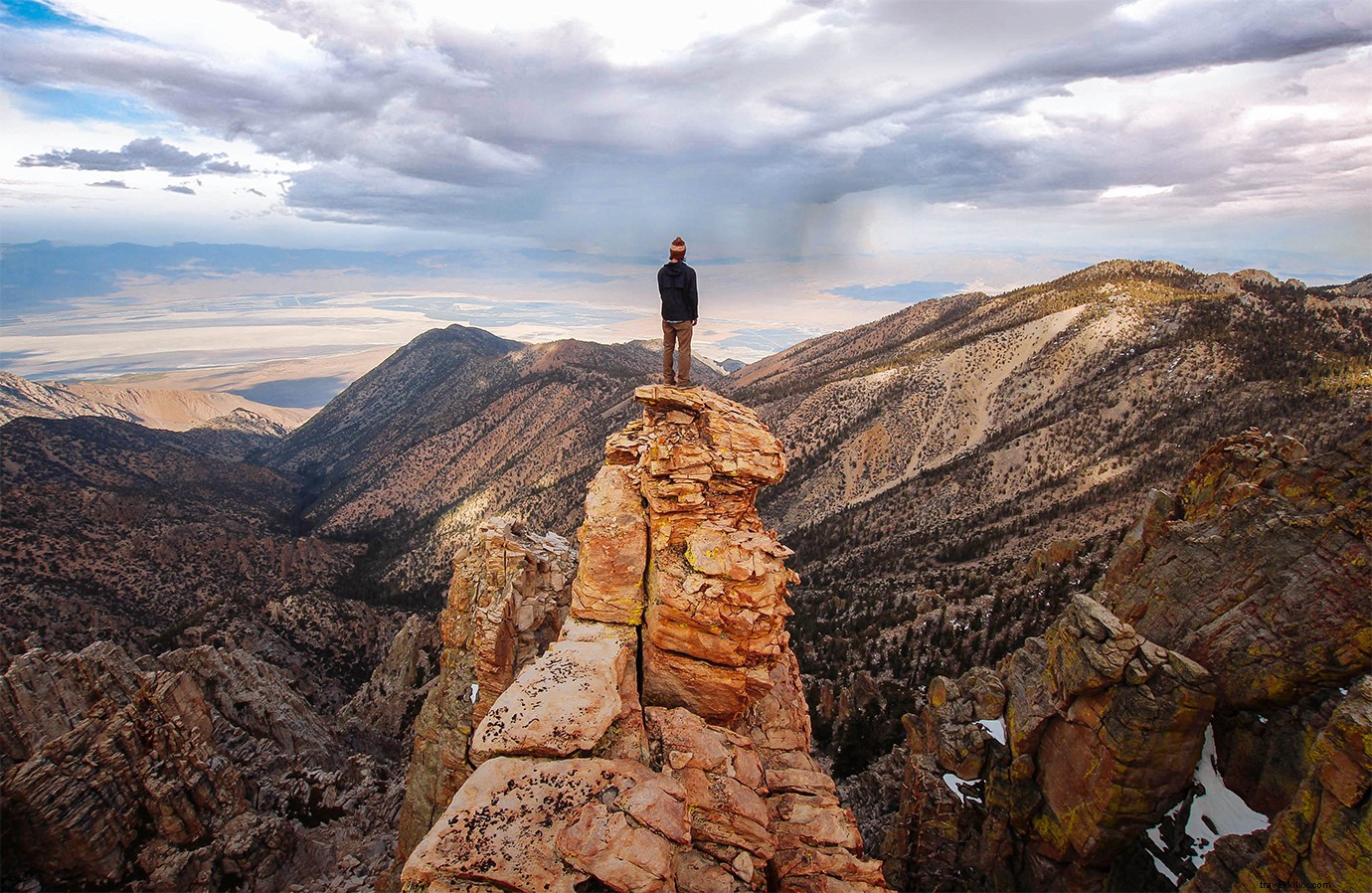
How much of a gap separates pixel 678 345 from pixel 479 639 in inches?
628

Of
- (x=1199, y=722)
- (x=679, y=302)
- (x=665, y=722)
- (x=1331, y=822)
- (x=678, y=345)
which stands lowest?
(x=1199, y=722)

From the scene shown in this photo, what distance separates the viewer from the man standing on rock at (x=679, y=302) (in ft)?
61.7

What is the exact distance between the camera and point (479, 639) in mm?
26234

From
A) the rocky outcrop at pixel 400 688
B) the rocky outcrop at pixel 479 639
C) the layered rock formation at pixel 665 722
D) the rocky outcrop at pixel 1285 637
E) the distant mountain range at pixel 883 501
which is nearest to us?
the layered rock formation at pixel 665 722

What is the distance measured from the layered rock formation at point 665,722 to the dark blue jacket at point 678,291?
2.47 m

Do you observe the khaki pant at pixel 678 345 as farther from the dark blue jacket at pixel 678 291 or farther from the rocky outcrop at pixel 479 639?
the rocky outcrop at pixel 479 639

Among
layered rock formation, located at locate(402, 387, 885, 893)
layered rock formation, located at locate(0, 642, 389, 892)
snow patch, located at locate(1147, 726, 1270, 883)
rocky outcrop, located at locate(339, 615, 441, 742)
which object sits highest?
layered rock formation, located at locate(402, 387, 885, 893)

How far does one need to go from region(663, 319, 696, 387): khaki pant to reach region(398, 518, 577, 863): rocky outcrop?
1405cm

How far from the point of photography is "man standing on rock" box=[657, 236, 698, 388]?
18797 mm

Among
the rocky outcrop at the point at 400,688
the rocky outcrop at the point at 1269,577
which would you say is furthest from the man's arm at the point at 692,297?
the rocky outcrop at the point at 400,688

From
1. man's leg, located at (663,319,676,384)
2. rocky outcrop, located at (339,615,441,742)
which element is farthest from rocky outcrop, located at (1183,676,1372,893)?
rocky outcrop, located at (339,615,441,742)

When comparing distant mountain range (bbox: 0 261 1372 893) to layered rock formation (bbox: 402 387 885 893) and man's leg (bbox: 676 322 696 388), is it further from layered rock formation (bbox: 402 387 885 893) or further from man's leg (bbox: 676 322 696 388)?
man's leg (bbox: 676 322 696 388)

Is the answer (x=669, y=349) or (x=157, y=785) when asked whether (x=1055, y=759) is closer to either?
(x=669, y=349)

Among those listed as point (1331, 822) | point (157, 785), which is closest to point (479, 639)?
point (157, 785)
